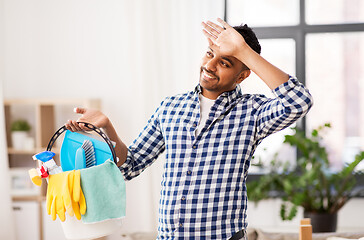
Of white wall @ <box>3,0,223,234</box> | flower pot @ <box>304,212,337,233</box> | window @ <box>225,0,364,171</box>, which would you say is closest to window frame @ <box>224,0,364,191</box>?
window @ <box>225,0,364,171</box>

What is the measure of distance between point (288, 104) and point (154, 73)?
7.84 feet

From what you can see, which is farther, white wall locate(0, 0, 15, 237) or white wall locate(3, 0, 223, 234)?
white wall locate(3, 0, 223, 234)

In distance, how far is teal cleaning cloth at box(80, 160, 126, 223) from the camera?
4.21 ft

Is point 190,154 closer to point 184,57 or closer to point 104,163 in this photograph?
point 104,163

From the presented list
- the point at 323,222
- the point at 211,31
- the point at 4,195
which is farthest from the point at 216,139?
the point at 4,195

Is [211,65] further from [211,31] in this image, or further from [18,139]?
[18,139]

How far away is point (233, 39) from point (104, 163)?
1.46ft

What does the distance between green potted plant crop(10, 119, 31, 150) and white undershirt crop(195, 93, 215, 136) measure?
240 centimetres

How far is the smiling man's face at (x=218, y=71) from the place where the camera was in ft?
4.73

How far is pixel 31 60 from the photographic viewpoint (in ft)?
12.8

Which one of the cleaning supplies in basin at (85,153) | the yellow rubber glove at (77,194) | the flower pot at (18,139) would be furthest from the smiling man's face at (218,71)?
the flower pot at (18,139)

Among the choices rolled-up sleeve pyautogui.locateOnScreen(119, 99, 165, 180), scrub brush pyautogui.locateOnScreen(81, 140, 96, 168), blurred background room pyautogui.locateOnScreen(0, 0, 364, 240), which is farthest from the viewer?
blurred background room pyautogui.locateOnScreen(0, 0, 364, 240)

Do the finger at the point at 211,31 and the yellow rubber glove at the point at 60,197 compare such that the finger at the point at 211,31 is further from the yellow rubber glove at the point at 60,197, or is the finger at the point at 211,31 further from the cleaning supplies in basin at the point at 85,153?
the yellow rubber glove at the point at 60,197

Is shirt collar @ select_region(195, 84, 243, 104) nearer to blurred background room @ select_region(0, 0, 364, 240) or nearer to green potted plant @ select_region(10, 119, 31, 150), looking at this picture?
blurred background room @ select_region(0, 0, 364, 240)
